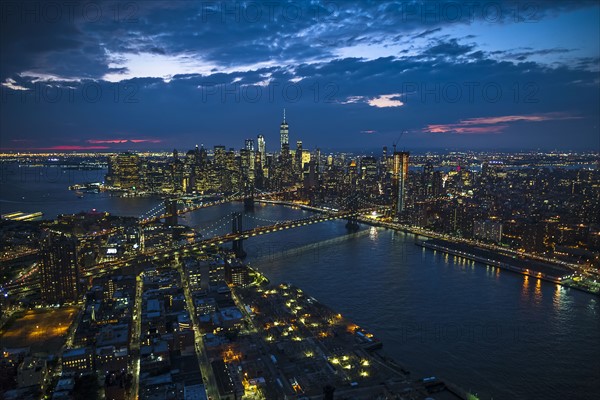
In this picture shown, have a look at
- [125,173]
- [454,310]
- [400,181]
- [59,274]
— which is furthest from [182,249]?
[125,173]

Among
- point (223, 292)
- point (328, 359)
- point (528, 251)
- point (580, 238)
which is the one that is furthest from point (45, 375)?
point (580, 238)

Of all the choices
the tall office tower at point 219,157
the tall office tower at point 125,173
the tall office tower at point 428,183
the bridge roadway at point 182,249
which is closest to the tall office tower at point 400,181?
the tall office tower at point 428,183

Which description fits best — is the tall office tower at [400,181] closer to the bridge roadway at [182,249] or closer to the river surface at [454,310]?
the river surface at [454,310]

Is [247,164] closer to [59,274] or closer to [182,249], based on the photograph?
[182,249]

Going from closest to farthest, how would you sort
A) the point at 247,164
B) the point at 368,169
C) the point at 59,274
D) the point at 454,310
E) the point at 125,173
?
the point at 454,310, the point at 59,274, the point at 125,173, the point at 368,169, the point at 247,164

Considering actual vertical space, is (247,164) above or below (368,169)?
above
